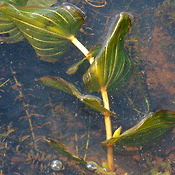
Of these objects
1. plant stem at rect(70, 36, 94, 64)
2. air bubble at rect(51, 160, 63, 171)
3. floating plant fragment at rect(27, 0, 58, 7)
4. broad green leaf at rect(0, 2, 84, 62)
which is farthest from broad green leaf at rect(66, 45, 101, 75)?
air bubble at rect(51, 160, 63, 171)

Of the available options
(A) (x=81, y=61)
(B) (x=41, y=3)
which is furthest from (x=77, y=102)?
(B) (x=41, y=3)

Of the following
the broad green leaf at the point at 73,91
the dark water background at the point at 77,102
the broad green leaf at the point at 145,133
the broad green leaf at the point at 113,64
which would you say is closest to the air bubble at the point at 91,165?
the dark water background at the point at 77,102

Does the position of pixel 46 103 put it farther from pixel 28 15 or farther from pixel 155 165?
pixel 155 165

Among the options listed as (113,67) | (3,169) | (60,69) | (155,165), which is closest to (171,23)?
(113,67)

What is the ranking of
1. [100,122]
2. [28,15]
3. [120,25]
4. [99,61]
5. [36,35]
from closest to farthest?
[120,25], [99,61], [28,15], [36,35], [100,122]

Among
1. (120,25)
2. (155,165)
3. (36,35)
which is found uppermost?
(36,35)

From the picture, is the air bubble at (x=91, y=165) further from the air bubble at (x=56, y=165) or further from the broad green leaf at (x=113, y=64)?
the broad green leaf at (x=113, y=64)

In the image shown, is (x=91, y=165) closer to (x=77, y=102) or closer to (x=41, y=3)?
(x=77, y=102)

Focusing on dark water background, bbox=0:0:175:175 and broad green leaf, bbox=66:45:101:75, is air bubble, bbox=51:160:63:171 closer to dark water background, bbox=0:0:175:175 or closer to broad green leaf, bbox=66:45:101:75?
dark water background, bbox=0:0:175:175
